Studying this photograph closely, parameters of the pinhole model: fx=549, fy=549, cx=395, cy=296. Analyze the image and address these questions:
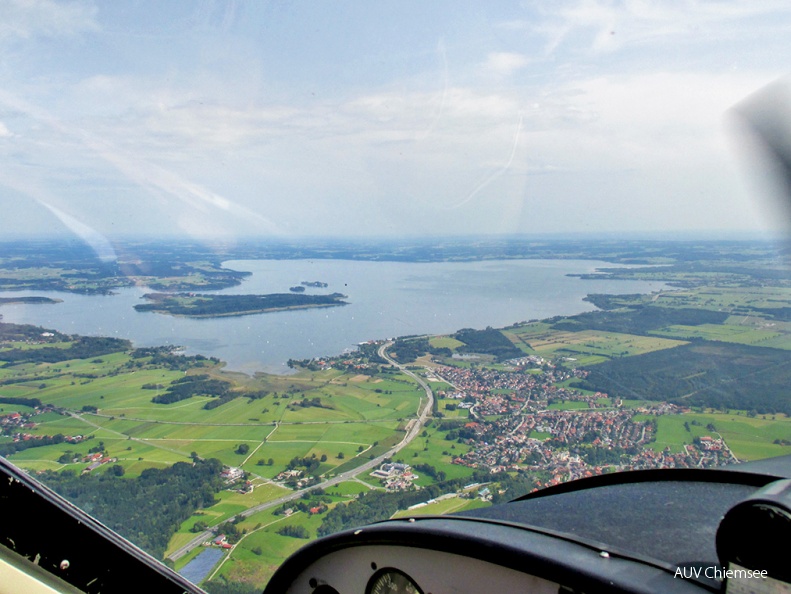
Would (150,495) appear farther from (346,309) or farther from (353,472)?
(346,309)

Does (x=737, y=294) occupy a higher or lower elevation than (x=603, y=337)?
higher

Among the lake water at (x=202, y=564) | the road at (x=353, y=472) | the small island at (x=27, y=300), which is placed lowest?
the road at (x=353, y=472)

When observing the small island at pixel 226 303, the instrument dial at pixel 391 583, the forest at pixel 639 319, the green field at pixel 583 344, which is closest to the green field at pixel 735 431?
the green field at pixel 583 344

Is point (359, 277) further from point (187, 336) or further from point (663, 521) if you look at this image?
point (663, 521)

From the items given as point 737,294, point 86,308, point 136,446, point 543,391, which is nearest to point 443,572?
point 136,446

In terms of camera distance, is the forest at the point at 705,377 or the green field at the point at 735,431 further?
the forest at the point at 705,377

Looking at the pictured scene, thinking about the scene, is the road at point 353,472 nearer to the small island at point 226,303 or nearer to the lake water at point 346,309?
the lake water at point 346,309

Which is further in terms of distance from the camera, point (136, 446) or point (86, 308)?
point (86, 308)
